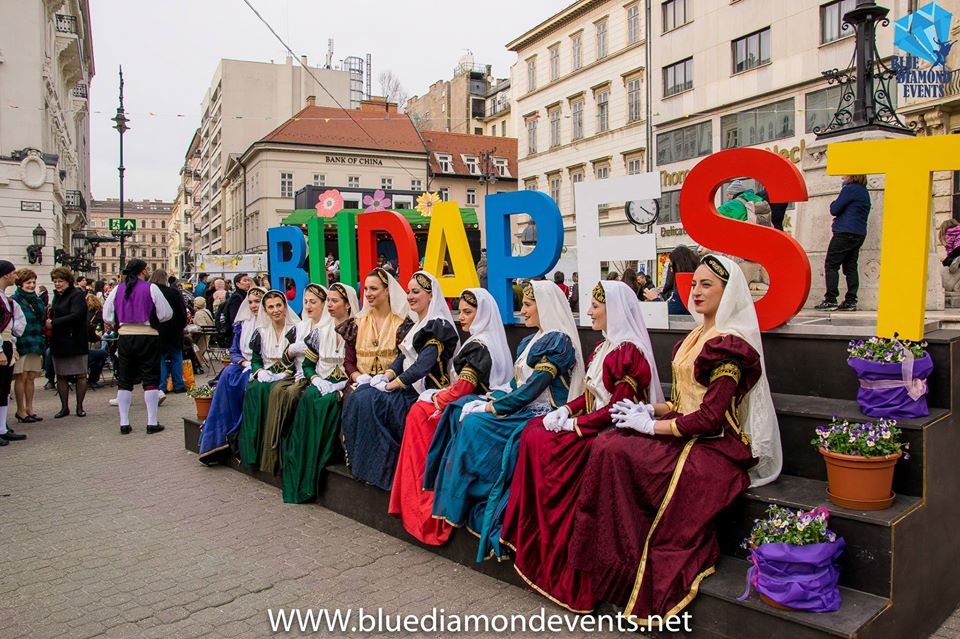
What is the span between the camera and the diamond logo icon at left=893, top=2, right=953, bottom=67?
9.70 m

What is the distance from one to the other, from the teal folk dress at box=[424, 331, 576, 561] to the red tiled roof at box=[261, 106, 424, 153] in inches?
1830

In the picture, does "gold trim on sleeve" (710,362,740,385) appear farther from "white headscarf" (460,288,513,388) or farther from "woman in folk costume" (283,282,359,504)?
"woman in folk costume" (283,282,359,504)

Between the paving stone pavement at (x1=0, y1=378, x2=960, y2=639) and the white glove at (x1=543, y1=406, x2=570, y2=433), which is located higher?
the white glove at (x1=543, y1=406, x2=570, y2=433)

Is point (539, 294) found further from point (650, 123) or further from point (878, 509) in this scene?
point (650, 123)

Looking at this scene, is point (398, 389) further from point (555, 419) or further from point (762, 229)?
point (762, 229)

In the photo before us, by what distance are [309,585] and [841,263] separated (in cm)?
521

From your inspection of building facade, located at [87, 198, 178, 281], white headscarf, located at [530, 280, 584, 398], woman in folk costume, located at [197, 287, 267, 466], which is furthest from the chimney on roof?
building facade, located at [87, 198, 178, 281]

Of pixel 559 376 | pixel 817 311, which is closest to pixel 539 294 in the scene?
pixel 559 376

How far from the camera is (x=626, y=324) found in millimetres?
4266

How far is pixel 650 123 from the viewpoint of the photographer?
94.9 feet

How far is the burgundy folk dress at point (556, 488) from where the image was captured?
Answer: 4.04 metres

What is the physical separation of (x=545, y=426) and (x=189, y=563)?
2532 millimetres

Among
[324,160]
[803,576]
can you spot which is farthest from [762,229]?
[324,160]

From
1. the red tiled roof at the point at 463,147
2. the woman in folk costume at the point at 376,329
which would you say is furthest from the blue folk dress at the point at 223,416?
the red tiled roof at the point at 463,147
